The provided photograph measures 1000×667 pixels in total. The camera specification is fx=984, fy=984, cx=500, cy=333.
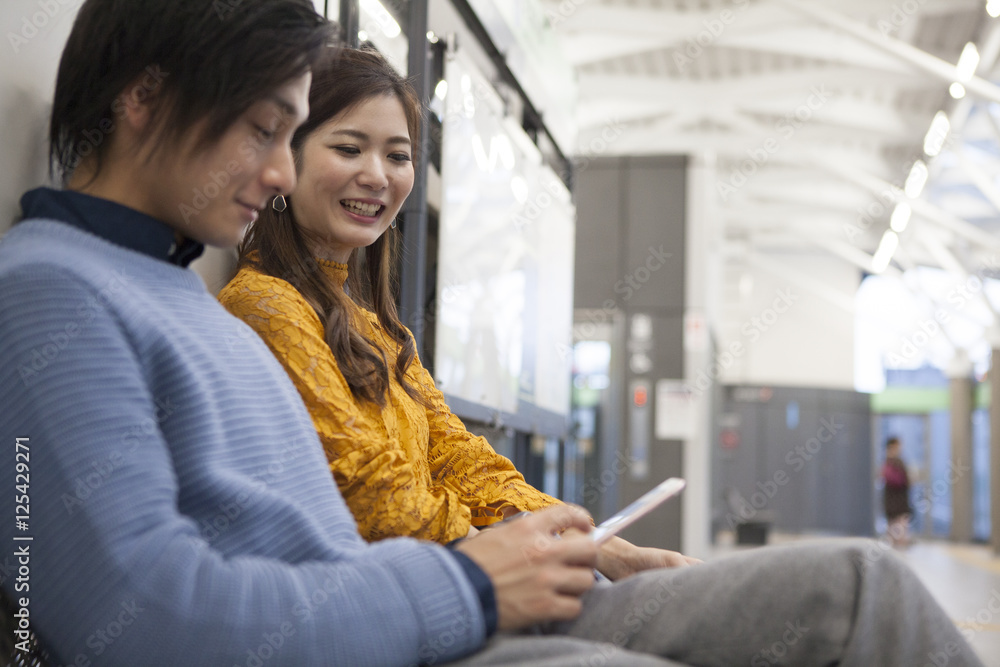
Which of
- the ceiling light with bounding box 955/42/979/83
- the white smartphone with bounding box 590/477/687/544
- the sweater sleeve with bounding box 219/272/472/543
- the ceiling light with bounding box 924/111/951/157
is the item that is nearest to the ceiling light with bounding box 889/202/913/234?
the ceiling light with bounding box 924/111/951/157

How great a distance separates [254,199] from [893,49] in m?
11.2

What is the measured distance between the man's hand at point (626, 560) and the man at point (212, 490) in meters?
0.43

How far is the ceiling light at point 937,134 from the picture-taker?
13789mm

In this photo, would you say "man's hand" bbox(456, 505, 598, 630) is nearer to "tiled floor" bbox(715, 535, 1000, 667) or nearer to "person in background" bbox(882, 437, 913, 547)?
"tiled floor" bbox(715, 535, 1000, 667)

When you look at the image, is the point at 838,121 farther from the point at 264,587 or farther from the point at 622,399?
the point at 264,587

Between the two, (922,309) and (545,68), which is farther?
(922,309)

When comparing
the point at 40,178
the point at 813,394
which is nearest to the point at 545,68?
the point at 40,178

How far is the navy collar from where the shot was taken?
3.48 feet

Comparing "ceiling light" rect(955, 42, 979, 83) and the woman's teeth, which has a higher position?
"ceiling light" rect(955, 42, 979, 83)

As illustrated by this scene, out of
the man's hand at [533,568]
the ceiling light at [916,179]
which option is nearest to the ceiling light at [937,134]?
the ceiling light at [916,179]

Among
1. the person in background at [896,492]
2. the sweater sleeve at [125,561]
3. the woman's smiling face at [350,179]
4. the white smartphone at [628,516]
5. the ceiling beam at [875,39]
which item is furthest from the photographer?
the person in background at [896,492]

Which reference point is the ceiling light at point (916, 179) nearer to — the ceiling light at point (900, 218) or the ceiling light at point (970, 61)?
the ceiling light at point (900, 218)

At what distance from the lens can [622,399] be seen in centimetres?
905

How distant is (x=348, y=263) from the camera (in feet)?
6.39
